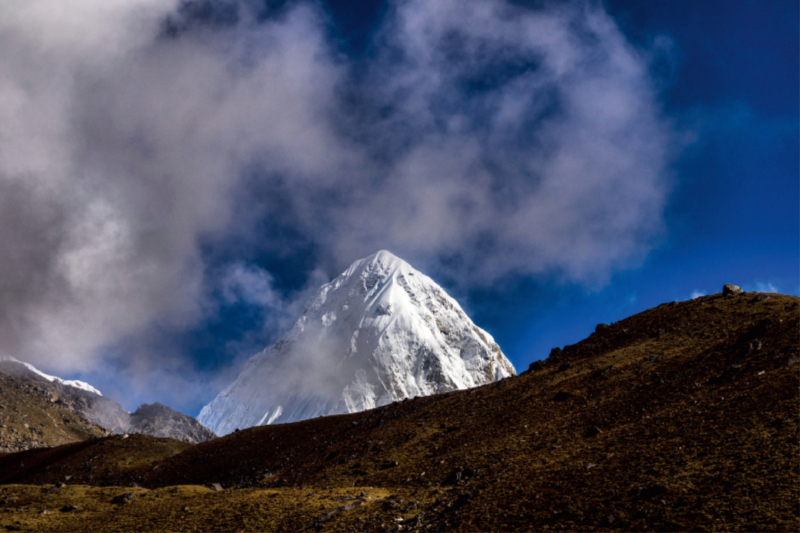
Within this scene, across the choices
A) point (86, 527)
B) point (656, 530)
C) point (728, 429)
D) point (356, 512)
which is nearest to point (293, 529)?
point (356, 512)

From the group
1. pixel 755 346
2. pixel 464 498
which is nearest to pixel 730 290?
pixel 755 346

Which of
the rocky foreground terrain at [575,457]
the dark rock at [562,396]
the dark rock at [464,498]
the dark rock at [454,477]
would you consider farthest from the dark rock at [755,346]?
the dark rock at [464,498]

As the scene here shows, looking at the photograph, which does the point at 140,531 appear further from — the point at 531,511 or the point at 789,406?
the point at 789,406

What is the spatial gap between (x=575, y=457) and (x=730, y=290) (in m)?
43.8

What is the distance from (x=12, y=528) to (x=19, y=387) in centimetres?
19740

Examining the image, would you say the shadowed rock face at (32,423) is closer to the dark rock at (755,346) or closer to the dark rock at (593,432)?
the dark rock at (593,432)

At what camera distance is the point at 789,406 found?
81.1 ft

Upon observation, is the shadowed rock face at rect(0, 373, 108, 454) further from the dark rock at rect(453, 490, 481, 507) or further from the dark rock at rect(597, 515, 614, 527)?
the dark rock at rect(597, 515, 614, 527)

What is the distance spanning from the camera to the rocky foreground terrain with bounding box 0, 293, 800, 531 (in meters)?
20.6

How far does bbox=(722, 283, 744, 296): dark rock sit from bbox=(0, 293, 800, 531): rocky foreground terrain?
761 millimetres

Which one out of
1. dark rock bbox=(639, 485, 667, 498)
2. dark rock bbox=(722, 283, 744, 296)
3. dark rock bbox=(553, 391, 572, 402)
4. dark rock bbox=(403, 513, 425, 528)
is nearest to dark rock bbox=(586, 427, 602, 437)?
dark rock bbox=(553, 391, 572, 402)

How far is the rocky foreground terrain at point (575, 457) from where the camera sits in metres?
20.6

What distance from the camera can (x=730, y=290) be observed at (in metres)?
57.4

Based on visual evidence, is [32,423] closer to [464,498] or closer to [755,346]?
[464,498]
